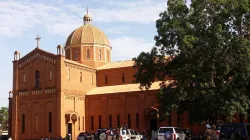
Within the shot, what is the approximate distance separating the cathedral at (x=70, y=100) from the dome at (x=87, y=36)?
5521 millimetres

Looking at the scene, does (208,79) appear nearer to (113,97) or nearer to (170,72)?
(170,72)

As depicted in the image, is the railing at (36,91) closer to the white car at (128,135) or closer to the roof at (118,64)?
the roof at (118,64)

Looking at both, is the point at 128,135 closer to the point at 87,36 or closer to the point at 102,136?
the point at 102,136

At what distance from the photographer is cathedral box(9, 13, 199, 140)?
44812 millimetres

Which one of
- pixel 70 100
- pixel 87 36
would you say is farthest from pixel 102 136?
pixel 87 36

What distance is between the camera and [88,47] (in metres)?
55.8

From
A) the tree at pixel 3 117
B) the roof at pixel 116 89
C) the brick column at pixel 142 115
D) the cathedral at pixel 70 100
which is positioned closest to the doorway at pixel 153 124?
the cathedral at pixel 70 100

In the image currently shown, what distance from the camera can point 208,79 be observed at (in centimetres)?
2806

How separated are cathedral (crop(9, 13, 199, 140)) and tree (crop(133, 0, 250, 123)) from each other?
45.1 feet

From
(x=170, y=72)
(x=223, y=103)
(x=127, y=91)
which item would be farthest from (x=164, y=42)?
(x=127, y=91)

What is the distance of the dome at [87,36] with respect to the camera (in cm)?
5600

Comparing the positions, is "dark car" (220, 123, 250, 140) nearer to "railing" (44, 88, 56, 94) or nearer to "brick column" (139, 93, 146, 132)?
"brick column" (139, 93, 146, 132)

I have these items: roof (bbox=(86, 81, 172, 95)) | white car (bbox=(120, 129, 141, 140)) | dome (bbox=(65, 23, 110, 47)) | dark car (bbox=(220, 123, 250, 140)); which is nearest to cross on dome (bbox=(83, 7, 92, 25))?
dome (bbox=(65, 23, 110, 47))

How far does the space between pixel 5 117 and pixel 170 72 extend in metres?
78.7
